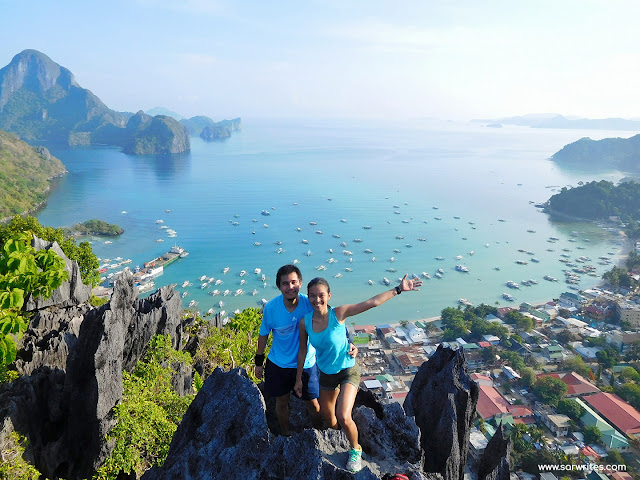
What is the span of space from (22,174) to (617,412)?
244ft

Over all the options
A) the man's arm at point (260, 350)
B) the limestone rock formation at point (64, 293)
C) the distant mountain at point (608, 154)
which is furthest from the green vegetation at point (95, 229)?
the distant mountain at point (608, 154)

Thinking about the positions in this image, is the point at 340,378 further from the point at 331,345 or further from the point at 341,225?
the point at 341,225

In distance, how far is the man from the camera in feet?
11.4

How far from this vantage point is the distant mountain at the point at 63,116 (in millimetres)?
116562

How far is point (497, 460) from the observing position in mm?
5113

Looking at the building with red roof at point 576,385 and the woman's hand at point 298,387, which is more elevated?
the woman's hand at point 298,387

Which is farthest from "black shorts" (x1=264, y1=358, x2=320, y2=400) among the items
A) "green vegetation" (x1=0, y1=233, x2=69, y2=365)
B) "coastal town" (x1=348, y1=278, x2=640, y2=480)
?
"coastal town" (x1=348, y1=278, x2=640, y2=480)

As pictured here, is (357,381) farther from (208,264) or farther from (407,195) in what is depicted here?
(407,195)

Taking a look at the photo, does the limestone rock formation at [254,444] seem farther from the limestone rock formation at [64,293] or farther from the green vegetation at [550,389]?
the green vegetation at [550,389]

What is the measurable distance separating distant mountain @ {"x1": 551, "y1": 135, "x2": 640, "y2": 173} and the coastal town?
8541 centimetres

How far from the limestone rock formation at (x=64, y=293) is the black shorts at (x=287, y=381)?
6.95 metres

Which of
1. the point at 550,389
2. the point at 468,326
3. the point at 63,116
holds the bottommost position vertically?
the point at 468,326

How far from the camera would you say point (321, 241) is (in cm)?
4397

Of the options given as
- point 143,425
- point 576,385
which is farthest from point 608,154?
point 143,425
